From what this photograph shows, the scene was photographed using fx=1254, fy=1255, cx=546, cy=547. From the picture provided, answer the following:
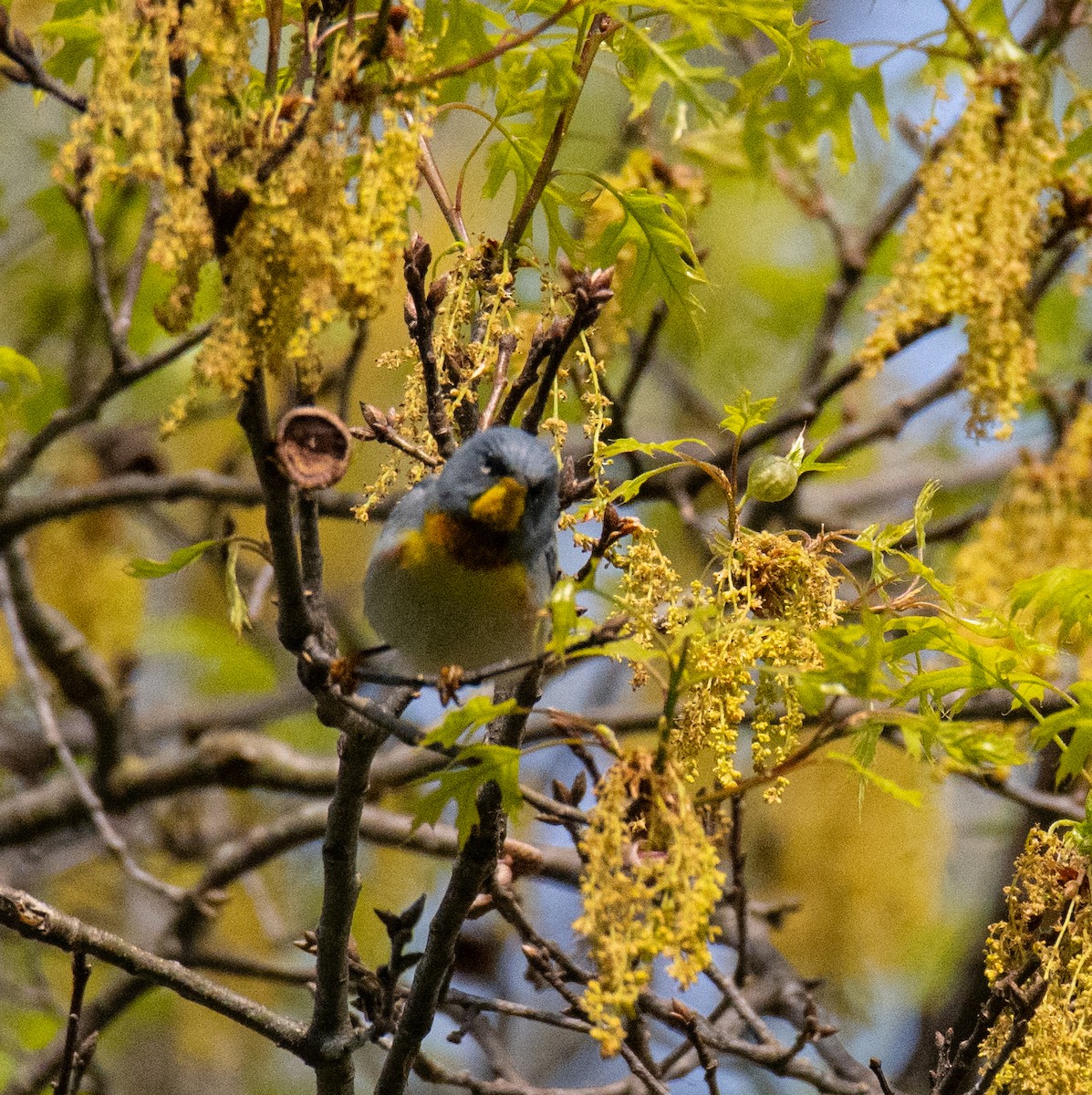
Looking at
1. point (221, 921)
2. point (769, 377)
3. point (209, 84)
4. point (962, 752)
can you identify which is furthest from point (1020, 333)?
point (221, 921)

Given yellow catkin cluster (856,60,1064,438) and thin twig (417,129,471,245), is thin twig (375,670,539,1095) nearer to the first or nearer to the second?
thin twig (417,129,471,245)

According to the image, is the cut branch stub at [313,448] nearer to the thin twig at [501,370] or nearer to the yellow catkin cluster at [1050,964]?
Result: the thin twig at [501,370]

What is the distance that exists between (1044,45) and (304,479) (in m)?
3.15

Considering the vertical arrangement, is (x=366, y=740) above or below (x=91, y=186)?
below

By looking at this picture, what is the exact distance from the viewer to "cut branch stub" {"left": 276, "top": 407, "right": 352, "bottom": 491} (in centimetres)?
168

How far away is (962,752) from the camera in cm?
176

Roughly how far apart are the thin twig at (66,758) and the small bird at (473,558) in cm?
231

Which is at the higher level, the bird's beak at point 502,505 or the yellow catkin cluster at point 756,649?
the bird's beak at point 502,505

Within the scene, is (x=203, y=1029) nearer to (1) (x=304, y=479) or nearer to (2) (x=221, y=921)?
(2) (x=221, y=921)

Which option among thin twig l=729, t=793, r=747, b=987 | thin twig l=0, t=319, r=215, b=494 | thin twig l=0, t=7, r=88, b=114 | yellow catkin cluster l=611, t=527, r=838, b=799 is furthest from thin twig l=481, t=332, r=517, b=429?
thin twig l=0, t=319, r=215, b=494

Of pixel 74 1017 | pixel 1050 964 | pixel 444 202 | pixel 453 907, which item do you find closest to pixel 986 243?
pixel 444 202

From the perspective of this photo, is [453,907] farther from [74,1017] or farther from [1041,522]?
[1041,522]

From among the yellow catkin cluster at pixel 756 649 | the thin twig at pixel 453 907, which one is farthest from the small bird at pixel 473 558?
the yellow catkin cluster at pixel 756 649

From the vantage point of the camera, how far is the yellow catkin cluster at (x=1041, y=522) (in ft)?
13.0
